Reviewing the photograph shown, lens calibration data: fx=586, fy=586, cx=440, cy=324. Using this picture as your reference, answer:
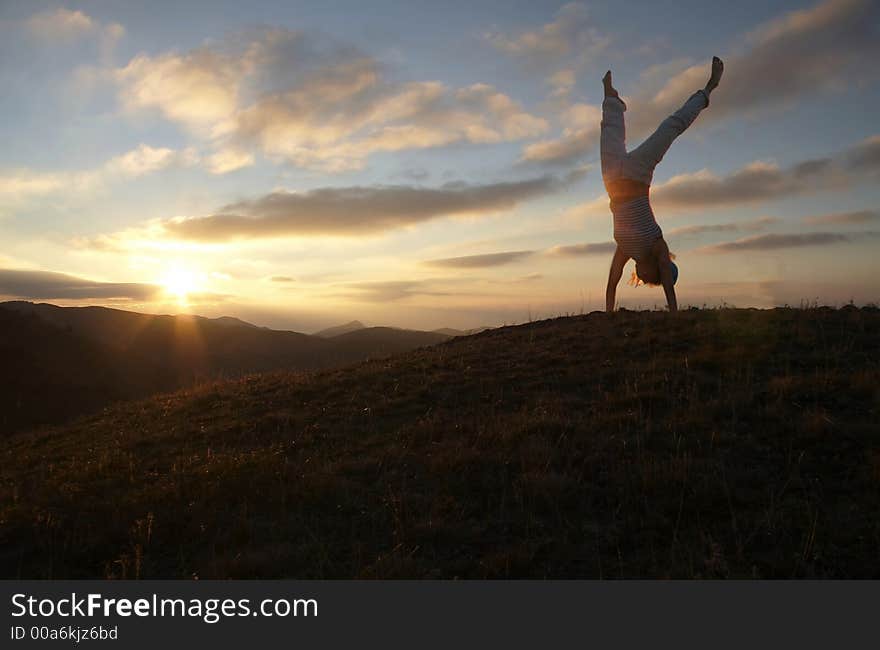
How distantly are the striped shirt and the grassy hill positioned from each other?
137 inches

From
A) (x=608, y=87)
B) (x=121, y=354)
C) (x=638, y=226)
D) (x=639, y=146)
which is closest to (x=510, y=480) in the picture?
(x=638, y=226)

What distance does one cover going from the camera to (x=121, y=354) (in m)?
38.3

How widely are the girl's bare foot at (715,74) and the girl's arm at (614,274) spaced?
12.6 feet

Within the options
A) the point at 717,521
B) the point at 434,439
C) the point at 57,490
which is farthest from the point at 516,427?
the point at 57,490

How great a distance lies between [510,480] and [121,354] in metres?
39.2

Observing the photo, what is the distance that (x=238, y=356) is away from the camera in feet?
169

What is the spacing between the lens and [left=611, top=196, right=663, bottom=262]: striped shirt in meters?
12.9

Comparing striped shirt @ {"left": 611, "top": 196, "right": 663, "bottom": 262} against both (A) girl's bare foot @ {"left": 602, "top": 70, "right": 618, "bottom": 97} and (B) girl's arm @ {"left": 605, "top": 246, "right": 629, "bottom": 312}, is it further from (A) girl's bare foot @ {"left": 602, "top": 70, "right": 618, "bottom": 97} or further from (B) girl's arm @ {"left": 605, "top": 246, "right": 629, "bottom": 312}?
→ (A) girl's bare foot @ {"left": 602, "top": 70, "right": 618, "bottom": 97}

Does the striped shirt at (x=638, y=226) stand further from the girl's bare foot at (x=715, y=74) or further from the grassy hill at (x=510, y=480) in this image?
the grassy hill at (x=510, y=480)

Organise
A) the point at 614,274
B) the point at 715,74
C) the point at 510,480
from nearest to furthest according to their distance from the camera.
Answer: the point at 510,480
the point at 715,74
the point at 614,274

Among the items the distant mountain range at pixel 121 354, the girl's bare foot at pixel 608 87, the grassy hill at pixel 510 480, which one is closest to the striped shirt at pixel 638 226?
the girl's bare foot at pixel 608 87

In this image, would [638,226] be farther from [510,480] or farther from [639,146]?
[510,480]

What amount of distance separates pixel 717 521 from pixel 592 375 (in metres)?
4.92

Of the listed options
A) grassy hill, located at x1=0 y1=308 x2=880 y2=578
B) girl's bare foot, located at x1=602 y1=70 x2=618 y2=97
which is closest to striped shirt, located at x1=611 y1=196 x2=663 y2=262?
girl's bare foot, located at x1=602 y1=70 x2=618 y2=97
